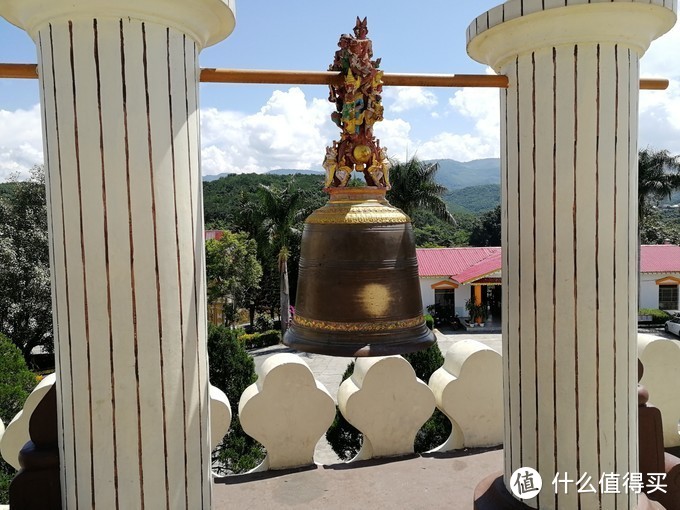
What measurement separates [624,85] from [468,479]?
270 centimetres

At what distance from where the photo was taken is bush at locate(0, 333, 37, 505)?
8.03 meters

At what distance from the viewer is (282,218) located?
2647 cm

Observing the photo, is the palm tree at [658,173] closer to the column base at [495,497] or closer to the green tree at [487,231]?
the green tree at [487,231]

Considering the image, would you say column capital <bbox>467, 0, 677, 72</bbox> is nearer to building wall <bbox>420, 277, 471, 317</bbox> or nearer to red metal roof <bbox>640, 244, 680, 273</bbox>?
building wall <bbox>420, 277, 471, 317</bbox>

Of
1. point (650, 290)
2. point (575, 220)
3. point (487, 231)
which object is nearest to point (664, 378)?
point (575, 220)

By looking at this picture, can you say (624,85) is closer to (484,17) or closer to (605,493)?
(484,17)

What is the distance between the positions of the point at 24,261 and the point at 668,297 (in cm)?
3133

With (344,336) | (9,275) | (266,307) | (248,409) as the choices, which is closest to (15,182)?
(9,275)

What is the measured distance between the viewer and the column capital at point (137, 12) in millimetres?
2336

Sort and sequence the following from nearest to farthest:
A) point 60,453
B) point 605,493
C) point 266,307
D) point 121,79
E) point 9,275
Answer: point 121,79 → point 60,453 → point 605,493 → point 9,275 → point 266,307

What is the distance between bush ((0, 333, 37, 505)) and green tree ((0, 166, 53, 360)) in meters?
11.2

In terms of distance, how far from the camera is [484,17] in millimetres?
3088

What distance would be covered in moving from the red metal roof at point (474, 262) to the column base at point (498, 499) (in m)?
26.8

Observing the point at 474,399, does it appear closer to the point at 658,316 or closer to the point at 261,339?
the point at 261,339
